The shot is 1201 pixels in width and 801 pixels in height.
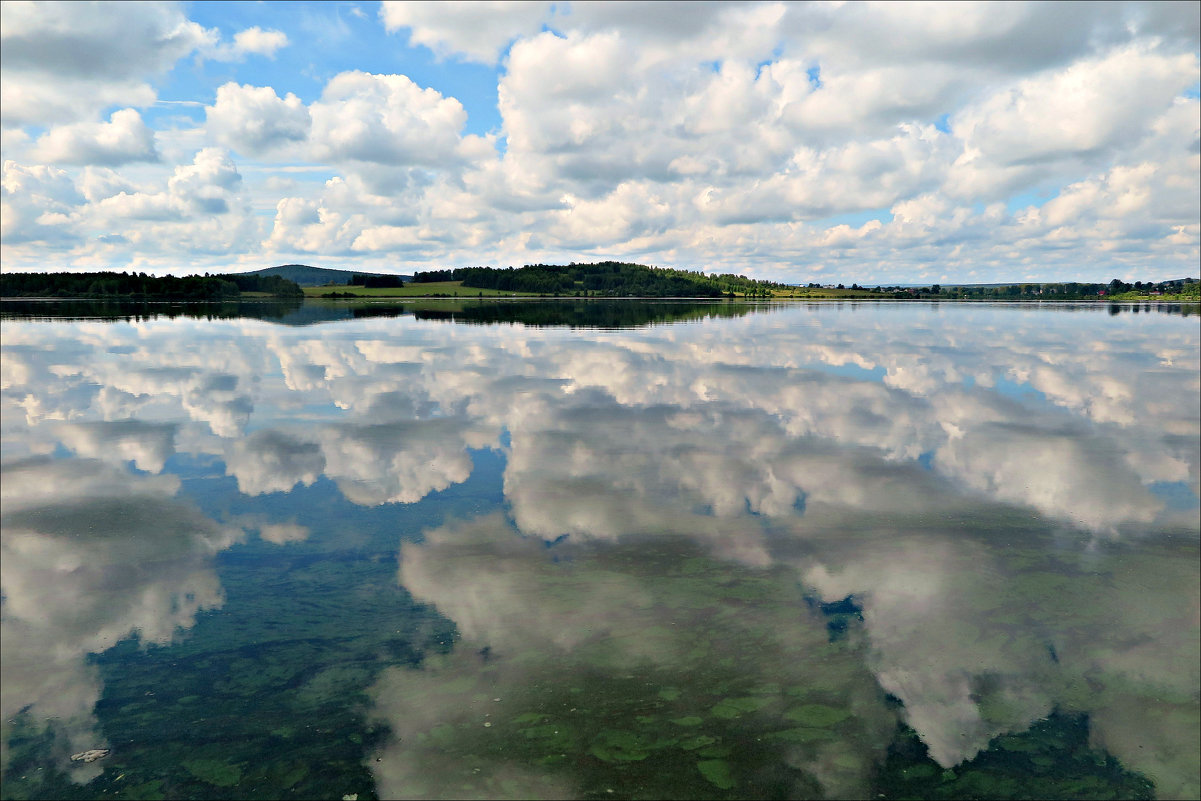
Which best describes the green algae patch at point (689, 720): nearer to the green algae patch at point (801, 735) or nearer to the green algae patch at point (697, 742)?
the green algae patch at point (697, 742)

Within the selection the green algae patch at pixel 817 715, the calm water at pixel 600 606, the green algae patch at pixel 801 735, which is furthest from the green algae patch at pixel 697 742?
the green algae patch at pixel 817 715

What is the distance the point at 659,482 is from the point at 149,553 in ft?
41.4

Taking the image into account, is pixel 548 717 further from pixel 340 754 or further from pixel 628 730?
pixel 340 754

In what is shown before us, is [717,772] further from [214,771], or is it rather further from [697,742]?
[214,771]

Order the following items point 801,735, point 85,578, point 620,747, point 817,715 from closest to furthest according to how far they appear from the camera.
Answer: point 620,747 < point 801,735 < point 817,715 < point 85,578

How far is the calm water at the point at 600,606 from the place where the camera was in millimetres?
8789

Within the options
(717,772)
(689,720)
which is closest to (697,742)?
(689,720)

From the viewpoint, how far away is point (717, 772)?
8.53 meters

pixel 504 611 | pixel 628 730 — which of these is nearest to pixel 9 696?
pixel 504 611

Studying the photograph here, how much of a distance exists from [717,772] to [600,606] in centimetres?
438

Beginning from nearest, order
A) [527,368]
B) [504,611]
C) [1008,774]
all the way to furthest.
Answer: [1008,774] < [504,611] < [527,368]

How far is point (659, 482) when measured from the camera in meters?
19.9

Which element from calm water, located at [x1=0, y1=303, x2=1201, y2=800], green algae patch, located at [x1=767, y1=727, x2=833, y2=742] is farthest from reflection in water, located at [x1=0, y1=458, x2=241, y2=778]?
green algae patch, located at [x1=767, y1=727, x2=833, y2=742]

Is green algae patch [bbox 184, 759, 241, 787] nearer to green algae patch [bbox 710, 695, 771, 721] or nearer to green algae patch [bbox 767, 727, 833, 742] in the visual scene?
green algae patch [bbox 710, 695, 771, 721]
